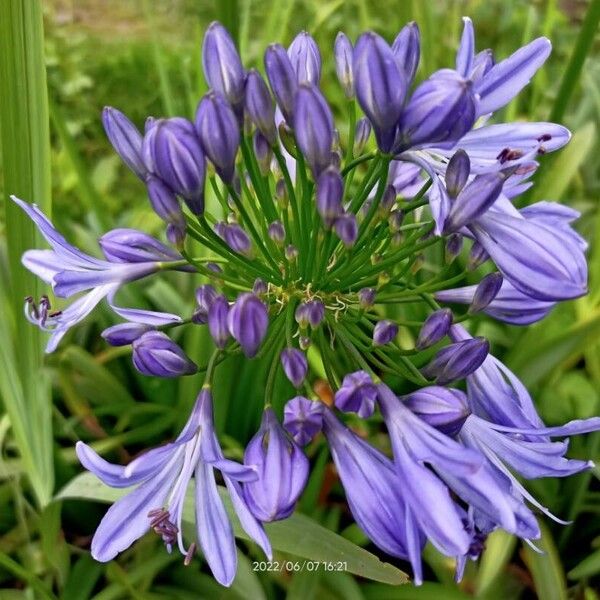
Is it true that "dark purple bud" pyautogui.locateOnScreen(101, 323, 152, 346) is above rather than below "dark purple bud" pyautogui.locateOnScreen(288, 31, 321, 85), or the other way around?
below

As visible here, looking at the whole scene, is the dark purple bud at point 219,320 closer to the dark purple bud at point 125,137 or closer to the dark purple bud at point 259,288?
the dark purple bud at point 259,288

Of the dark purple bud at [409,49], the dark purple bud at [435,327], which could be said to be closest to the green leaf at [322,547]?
the dark purple bud at [435,327]

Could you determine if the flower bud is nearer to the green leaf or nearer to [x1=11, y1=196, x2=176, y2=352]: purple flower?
[x1=11, y1=196, x2=176, y2=352]: purple flower

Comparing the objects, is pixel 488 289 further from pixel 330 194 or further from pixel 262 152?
pixel 262 152

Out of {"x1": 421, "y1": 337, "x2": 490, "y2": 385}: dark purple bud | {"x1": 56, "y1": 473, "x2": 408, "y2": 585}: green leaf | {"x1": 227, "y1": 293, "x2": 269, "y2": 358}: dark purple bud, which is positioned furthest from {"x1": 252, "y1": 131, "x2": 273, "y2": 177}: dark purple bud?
{"x1": 56, "y1": 473, "x2": 408, "y2": 585}: green leaf

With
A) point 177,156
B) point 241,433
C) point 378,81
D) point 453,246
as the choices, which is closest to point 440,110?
point 378,81

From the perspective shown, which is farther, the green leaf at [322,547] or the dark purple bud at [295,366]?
the green leaf at [322,547]
